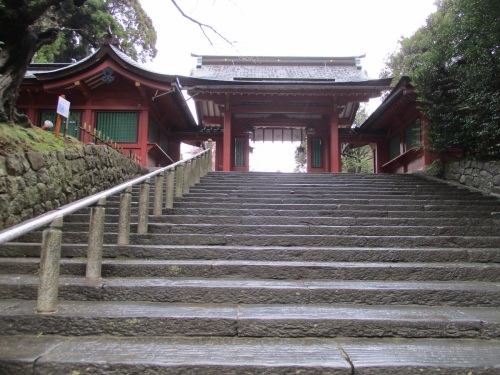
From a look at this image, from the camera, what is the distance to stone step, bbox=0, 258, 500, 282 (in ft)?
11.1

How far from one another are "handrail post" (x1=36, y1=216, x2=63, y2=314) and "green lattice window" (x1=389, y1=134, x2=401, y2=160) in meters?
12.8

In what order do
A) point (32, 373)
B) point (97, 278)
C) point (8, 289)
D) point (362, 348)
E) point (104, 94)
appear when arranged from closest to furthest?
point (32, 373), point (362, 348), point (8, 289), point (97, 278), point (104, 94)

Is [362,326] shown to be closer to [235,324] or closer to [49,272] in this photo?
[235,324]

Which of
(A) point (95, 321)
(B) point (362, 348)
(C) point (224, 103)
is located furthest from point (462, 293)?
(C) point (224, 103)

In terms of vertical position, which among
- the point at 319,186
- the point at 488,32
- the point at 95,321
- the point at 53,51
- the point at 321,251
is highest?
the point at 53,51

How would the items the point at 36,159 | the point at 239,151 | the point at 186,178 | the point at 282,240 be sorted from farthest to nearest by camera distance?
the point at 239,151, the point at 186,178, the point at 36,159, the point at 282,240

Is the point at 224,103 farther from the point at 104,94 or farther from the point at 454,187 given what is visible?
the point at 454,187

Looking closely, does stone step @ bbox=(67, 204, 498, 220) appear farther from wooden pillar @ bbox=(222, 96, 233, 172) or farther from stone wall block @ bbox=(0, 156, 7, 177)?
wooden pillar @ bbox=(222, 96, 233, 172)

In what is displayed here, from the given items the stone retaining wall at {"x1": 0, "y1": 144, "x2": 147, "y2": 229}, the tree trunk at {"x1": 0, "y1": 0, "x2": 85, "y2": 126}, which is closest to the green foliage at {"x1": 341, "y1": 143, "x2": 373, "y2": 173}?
the stone retaining wall at {"x1": 0, "y1": 144, "x2": 147, "y2": 229}

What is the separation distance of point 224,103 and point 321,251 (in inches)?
354

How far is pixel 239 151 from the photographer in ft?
45.5

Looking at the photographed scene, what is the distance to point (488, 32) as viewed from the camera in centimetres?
668

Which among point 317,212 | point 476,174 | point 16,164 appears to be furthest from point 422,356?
point 476,174

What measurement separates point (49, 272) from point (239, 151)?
455 inches
